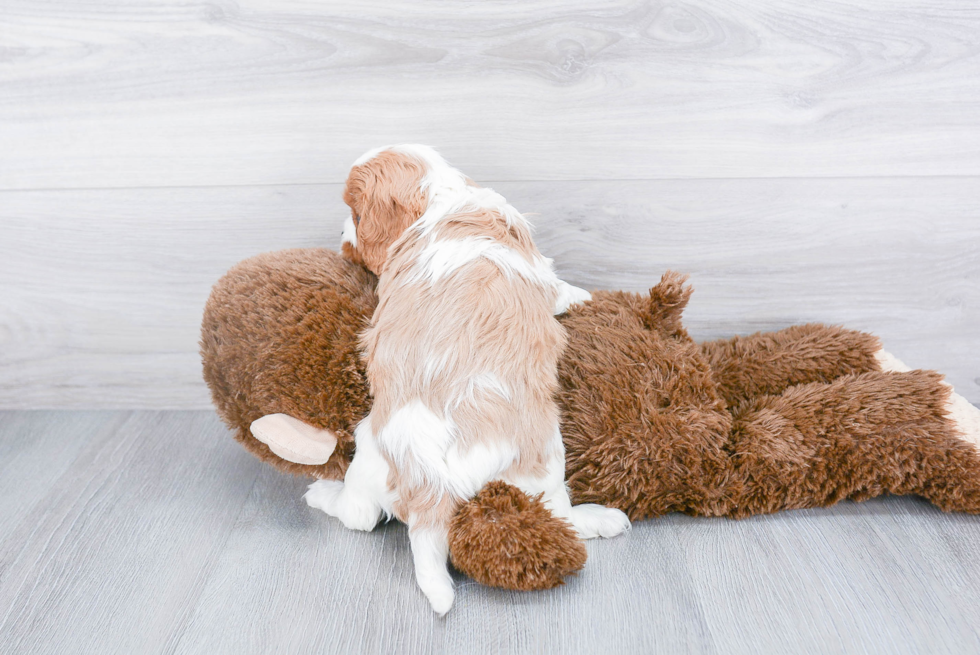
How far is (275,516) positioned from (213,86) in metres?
0.68

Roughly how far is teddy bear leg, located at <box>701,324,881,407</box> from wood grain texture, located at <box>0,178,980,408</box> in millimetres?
105

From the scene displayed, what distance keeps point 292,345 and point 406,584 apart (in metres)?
0.34

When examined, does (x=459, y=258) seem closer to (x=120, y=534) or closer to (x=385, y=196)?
(x=385, y=196)

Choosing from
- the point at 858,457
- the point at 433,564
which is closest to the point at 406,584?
the point at 433,564

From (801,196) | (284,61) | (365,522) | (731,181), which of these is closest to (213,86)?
(284,61)

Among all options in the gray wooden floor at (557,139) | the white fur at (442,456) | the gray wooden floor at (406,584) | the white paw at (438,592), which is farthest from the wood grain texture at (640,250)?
the white paw at (438,592)

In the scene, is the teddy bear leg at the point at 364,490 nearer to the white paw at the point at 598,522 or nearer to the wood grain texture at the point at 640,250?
the white paw at the point at 598,522

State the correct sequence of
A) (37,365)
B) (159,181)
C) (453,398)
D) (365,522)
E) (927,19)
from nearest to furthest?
(453,398) < (365,522) < (927,19) < (159,181) < (37,365)

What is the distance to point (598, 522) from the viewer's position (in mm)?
908

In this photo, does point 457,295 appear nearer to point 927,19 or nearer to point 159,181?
point 159,181

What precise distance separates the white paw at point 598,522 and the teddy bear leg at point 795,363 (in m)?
0.29

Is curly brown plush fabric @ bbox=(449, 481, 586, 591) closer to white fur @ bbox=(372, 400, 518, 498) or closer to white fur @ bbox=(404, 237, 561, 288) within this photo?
white fur @ bbox=(372, 400, 518, 498)

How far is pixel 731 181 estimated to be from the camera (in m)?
1.12

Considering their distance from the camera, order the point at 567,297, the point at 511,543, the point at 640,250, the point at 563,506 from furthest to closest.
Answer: the point at 640,250 < the point at 567,297 < the point at 563,506 < the point at 511,543
